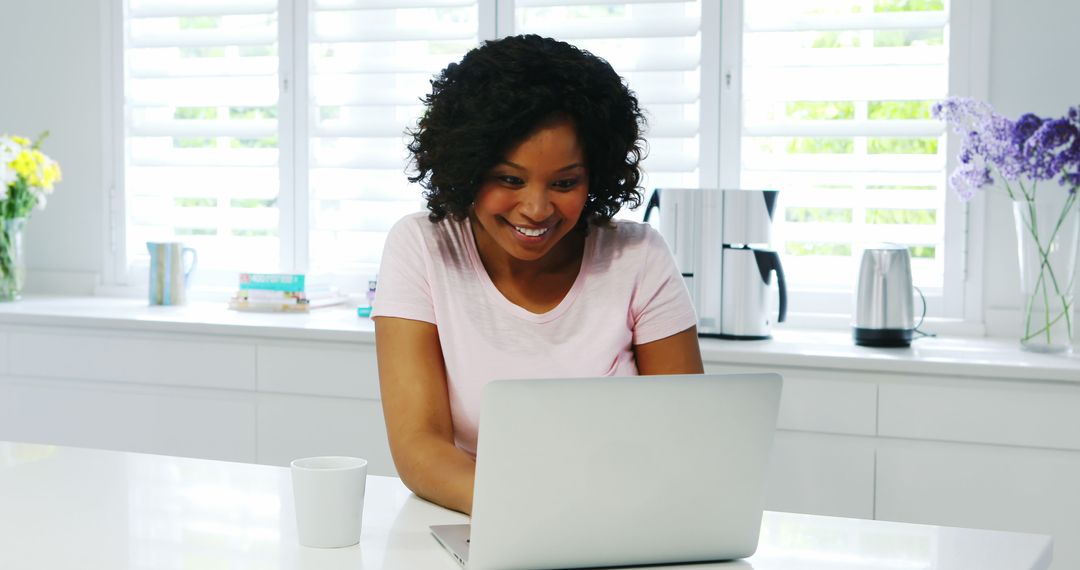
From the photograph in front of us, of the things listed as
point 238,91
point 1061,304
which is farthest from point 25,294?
point 1061,304

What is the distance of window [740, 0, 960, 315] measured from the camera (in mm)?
2646

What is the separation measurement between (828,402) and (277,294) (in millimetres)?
1461

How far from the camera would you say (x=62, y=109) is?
3371 mm

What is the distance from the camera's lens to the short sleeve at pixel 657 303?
1.67m

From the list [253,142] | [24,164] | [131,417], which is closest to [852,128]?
[253,142]

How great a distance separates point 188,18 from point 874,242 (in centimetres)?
203

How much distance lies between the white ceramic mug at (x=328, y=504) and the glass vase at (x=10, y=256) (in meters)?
2.37

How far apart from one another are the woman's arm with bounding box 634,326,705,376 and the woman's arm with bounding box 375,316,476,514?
0.30m

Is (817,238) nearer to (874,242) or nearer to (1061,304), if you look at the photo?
(874,242)

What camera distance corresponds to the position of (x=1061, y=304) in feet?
8.15

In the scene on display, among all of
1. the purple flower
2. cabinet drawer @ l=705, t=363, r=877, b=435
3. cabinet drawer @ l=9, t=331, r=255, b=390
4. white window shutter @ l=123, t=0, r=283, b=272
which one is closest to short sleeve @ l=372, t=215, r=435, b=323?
cabinet drawer @ l=705, t=363, r=877, b=435

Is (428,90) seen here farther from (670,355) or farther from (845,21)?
(670,355)

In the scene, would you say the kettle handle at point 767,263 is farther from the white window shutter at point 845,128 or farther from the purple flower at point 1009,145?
the purple flower at point 1009,145

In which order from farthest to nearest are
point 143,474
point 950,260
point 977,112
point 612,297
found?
1. point 950,260
2. point 977,112
3. point 612,297
4. point 143,474
